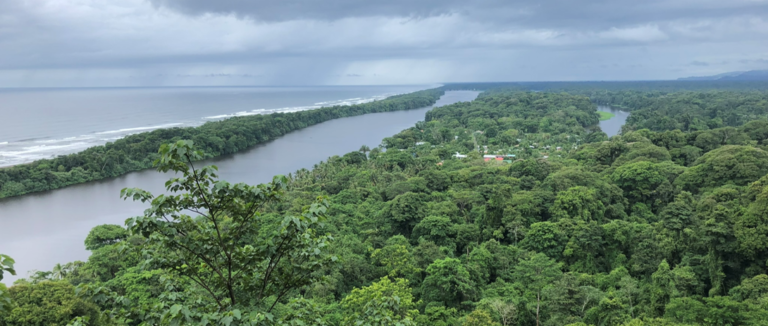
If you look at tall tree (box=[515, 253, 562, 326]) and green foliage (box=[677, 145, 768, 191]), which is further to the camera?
green foliage (box=[677, 145, 768, 191])

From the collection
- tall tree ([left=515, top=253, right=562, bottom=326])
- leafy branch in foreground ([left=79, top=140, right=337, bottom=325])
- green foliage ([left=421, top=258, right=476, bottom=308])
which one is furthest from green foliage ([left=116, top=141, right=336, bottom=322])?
tall tree ([left=515, top=253, right=562, bottom=326])

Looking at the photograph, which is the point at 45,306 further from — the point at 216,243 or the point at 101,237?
the point at 216,243

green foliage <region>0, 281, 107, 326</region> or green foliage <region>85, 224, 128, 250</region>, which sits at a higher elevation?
green foliage <region>0, 281, 107, 326</region>

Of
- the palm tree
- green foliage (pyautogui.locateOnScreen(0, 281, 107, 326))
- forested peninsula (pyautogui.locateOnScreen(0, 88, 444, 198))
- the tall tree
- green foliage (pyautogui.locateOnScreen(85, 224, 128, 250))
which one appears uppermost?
forested peninsula (pyautogui.locateOnScreen(0, 88, 444, 198))

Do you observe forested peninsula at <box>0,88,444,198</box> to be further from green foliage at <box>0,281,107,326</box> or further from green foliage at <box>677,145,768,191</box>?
green foliage at <box>677,145,768,191</box>

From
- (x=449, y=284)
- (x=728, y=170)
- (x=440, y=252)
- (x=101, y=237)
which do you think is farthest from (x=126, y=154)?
(x=728, y=170)

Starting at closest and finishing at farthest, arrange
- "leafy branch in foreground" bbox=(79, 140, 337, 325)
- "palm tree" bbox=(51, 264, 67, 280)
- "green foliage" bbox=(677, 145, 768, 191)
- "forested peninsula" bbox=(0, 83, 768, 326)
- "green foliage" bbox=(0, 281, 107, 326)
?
1. "leafy branch in foreground" bbox=(79, 140, 337, 325)
2. "forested peninsula" bbox=(0, 83, 768, 326)
3. "green foliage" bbox=(0, 281, 107, 326)
4. "palm tree" bbox=(51, 264, 67, 280)
5. "green foliage" bbox=(677, 145, 768, 191)

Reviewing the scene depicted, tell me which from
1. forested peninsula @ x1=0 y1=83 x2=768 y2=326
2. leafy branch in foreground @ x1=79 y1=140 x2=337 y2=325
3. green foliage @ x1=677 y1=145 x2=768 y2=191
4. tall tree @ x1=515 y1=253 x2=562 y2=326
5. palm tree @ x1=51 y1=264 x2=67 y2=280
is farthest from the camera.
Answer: green foliage @ x1=677 y1=145 x2=768 y2=191

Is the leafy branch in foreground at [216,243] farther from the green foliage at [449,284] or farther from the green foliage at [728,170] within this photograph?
the green foliage at [728,170]
